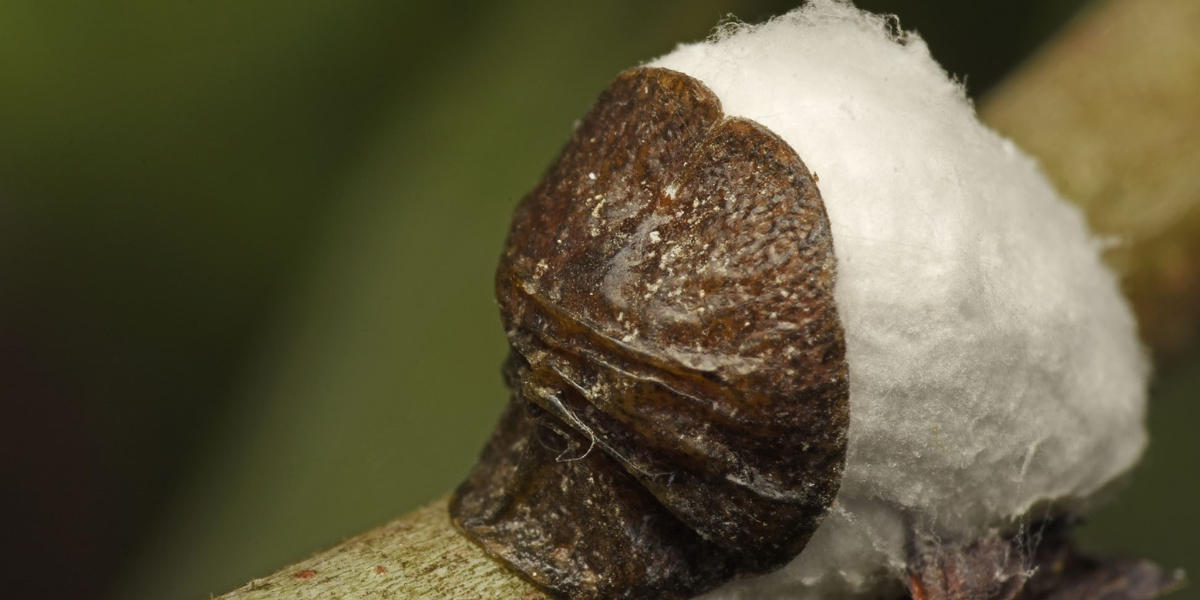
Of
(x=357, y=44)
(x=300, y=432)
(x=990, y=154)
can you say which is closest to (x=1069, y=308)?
(x=990, y=154)

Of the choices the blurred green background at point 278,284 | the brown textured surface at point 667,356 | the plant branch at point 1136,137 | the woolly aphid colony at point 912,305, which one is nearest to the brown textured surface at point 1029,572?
the woolly aphid colony at point 912,305

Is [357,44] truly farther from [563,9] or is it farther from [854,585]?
[854,585]

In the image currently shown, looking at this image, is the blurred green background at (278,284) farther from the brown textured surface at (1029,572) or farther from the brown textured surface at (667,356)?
the brown textured surface at (1029,572)

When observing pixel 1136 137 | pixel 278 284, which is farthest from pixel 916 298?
pixel 278 284

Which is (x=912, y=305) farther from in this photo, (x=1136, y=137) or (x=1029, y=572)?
(x=1136, y=137)

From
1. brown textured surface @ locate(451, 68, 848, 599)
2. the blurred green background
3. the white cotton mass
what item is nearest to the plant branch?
the blurred green background

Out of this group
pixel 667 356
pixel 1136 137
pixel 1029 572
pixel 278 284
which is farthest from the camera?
pixel 278 284

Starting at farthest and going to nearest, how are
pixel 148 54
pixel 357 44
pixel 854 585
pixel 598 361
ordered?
pixel 357 44 → pixel 148 54 → pixel 854 585 → pixel 598 361
